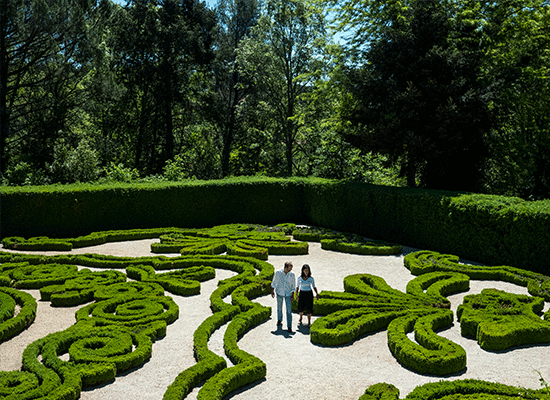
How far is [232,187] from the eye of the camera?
75.0 feet

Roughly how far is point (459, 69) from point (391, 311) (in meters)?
12.9

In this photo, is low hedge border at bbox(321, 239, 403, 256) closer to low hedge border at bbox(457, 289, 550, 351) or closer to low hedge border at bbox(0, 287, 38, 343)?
low hedge border at bbox(457, 289, 550, 351)

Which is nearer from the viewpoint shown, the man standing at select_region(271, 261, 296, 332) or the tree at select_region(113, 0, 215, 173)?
the man standing at select_region(271, 261, 296, 332)

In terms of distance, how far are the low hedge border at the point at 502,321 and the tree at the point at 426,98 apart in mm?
9549

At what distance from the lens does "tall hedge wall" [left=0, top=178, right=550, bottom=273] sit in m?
14.0

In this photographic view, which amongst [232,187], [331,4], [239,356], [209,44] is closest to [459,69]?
[331,4]

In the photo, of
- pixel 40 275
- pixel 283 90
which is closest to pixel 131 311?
pixel 40 275

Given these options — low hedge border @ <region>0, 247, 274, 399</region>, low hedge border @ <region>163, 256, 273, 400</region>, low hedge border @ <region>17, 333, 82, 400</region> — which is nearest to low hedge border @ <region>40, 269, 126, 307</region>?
low hedge border @ <region>0, 247, 274, 399</region>

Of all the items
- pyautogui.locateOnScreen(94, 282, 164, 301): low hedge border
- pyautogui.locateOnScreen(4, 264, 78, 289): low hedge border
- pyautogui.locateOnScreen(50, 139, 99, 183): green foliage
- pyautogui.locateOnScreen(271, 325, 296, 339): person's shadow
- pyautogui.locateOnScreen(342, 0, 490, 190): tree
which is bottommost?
pyautogui.locateOnScreen(271, 325, 296, 339): person's shadow

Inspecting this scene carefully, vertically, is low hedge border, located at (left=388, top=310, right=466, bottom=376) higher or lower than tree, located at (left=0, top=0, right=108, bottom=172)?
lower

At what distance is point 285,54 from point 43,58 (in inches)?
549

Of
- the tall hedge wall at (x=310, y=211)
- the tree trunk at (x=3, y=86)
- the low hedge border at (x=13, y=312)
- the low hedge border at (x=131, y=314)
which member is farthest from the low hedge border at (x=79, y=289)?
the tree trunk at (x=3, y=86)

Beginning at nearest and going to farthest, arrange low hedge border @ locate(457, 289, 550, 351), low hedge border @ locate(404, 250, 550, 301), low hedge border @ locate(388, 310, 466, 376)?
low hedge border @ locate(388, 310, 466, 376) → low hedge border @ locate(457, 289, 550, 351) → low hedge border @ locate(404, 250, 550, 301)

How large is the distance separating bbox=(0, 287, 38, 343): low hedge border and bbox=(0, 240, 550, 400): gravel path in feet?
0.52
